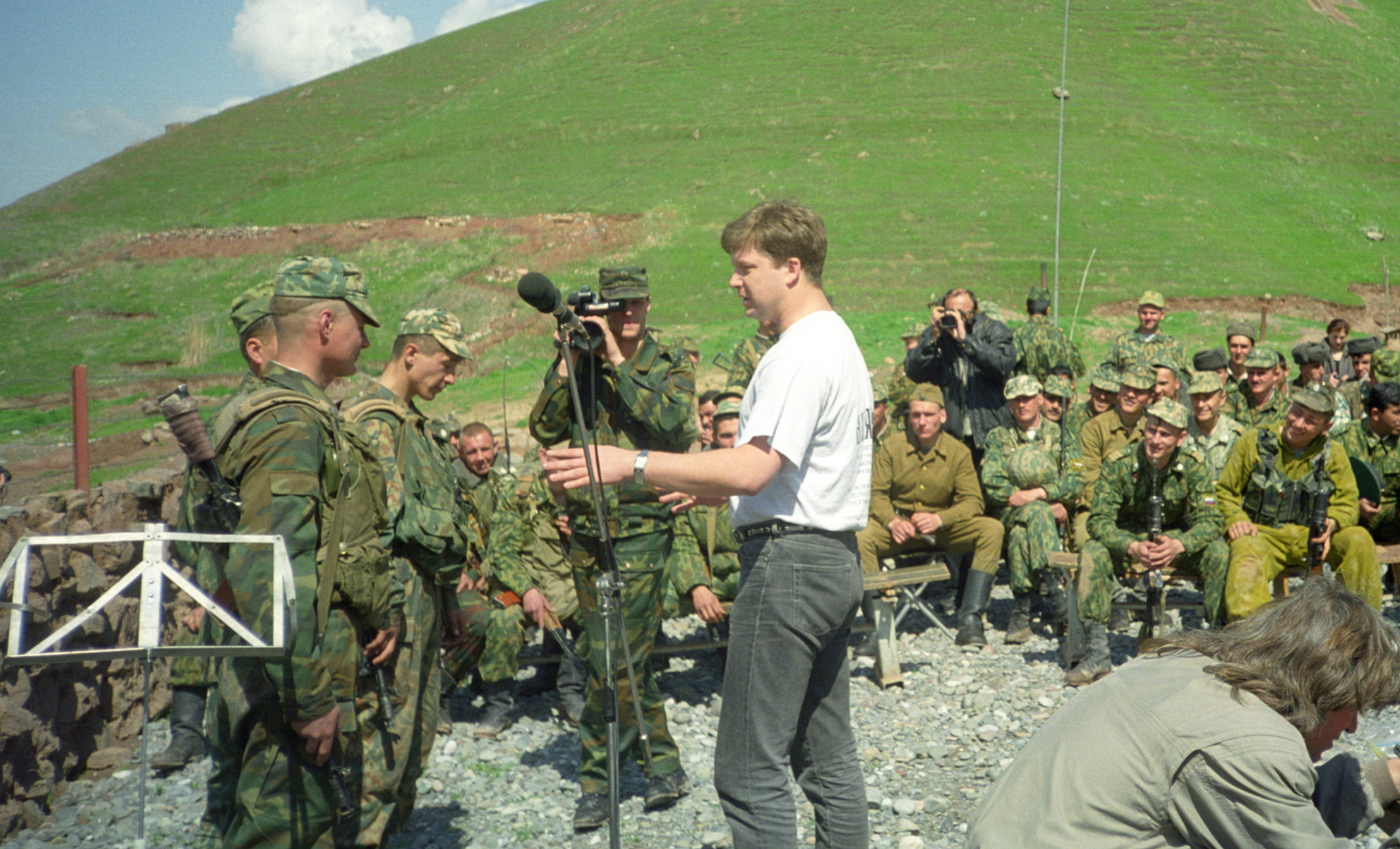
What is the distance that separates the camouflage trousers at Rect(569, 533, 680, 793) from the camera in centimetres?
493

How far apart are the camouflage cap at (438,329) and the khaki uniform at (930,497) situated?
4.27 m

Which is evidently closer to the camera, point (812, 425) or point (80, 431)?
point (812, 425)

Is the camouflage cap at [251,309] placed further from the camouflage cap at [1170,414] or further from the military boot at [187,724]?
the camouflage cap at [1170,414]

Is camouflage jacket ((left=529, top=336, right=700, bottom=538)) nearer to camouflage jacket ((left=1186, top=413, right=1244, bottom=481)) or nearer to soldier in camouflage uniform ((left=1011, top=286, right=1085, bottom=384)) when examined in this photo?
camouflage jacket ((left=1186, top=413, right=1244, bottom=481))

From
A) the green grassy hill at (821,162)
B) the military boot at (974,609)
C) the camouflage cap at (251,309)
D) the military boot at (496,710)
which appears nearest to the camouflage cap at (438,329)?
the camouflage cap at (251,309)

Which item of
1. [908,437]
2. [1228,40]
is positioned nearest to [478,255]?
[908,437]

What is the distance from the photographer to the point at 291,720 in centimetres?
319

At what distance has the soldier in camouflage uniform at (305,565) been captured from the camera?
121 inches

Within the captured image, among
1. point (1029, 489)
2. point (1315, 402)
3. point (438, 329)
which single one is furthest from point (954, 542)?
point (438, 329)

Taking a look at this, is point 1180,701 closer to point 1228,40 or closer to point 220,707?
point 220,707

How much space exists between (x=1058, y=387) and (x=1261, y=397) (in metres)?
2.30

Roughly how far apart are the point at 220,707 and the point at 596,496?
129 cm

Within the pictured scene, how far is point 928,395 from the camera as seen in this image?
8.43 metres

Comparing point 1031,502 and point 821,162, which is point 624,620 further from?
point 821,162
